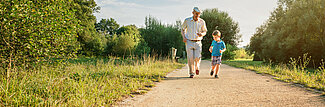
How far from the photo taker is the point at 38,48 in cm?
531

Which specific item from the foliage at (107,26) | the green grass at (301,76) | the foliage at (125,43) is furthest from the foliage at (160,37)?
the foliage at (107,26)

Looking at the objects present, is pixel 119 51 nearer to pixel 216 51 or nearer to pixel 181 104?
pixel 216 51

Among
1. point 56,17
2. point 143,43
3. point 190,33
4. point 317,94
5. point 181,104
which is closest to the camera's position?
point 181,104

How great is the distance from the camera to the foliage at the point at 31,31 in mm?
4672

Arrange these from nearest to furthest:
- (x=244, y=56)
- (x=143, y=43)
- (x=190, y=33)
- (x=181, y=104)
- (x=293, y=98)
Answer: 1. (x=181, y=104)
2. (x=293, y=98)
3. (x=190, y=33)
4. (x=143, y=43)
5. (x=244, y=56)

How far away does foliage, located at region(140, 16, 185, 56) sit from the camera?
18.4m

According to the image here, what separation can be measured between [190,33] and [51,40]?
163 inches

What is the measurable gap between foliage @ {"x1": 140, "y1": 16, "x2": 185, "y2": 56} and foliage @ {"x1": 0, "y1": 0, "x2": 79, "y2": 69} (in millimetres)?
12423

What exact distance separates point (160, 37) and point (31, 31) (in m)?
13.7

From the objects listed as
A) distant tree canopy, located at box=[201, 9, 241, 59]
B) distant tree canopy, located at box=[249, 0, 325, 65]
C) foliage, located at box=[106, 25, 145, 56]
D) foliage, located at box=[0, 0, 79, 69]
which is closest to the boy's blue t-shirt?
foliage, located at box=[0, 0, 79, 69]

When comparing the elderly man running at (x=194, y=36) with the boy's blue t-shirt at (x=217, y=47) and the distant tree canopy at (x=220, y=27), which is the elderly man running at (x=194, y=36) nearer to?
the boy's blue t-shirt at (x=217, y=47)

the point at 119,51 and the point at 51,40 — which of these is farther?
the point at 119,51

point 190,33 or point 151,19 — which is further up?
point 151,19

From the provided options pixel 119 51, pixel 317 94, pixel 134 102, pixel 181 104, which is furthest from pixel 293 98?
pixel 119 51
